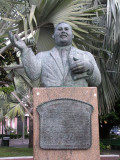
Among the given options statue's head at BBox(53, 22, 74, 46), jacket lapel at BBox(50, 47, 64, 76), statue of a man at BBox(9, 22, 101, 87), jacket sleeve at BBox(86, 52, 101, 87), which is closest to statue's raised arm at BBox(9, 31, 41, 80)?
statue of a man at BBox(9, 22, 101, 87)

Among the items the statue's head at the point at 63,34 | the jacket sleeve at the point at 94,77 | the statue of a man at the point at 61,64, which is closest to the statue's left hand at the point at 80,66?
the statue of a man at the point at 61,64

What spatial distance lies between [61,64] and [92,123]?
34.1 inches

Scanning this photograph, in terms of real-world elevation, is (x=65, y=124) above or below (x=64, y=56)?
below

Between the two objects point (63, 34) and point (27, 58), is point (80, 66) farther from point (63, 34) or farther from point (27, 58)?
point (27, 58)

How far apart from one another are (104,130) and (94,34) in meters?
11.3

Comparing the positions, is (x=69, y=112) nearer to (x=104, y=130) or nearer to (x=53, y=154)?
(x=53, y=154)

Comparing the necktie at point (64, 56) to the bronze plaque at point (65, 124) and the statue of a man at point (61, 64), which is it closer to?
the statue of a man at point (61, 64)

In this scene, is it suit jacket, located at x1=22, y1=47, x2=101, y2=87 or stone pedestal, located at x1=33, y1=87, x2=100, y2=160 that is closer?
stone pedestal, located at x1=33, y1=87, x2=100, y2=160

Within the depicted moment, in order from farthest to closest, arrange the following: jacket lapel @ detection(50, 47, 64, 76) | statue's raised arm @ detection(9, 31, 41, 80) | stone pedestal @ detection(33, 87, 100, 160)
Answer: jacket lapel @ detection(50, 47, 64, 76)
statue's raised arm @ detection(9, 31, 41, 80)
stone pedestal @ detection(33, 87, 100, 160)

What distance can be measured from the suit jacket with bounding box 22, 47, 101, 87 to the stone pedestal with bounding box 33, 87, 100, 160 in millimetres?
149

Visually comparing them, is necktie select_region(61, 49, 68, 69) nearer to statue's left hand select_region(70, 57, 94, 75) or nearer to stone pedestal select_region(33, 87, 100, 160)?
statue's left hand select_region(70, 57, 94, 75)

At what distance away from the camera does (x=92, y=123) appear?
10.9 ft

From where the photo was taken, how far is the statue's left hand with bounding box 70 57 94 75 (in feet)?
10.8

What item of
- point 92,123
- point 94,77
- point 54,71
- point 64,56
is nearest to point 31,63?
point 54,71
